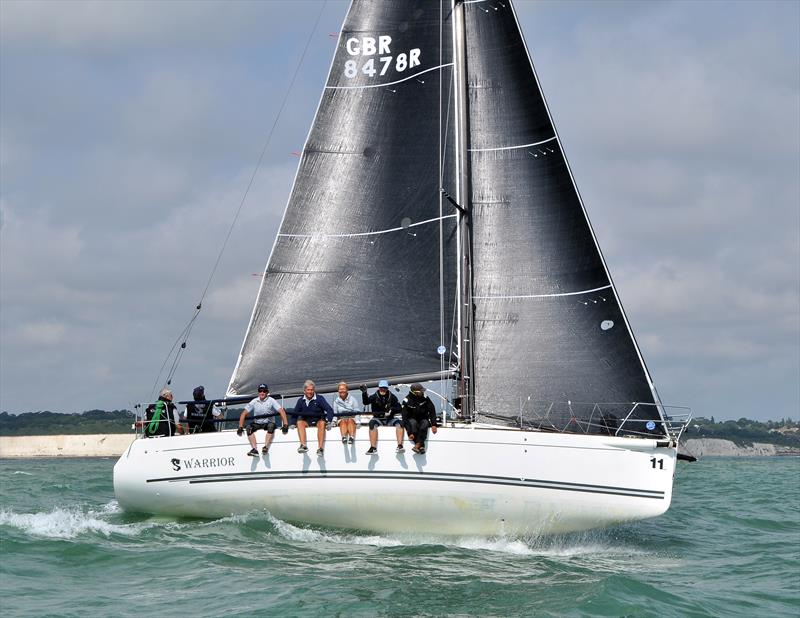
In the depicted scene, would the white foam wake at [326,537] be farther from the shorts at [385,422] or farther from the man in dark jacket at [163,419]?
the man in dark jacket at [163,419]

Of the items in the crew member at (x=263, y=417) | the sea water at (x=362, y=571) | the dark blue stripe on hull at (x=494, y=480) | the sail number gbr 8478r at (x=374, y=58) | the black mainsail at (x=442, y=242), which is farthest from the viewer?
the sail number gbr 8478r at (x=374, y=58)

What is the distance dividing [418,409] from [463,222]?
3.65m

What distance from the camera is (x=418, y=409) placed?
15180mm

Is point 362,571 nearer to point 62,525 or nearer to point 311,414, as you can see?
point 311,414

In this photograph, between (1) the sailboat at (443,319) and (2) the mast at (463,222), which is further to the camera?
(2) the mast at (463,222)

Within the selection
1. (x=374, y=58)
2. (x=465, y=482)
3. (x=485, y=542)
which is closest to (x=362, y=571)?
(x=465, y=482)

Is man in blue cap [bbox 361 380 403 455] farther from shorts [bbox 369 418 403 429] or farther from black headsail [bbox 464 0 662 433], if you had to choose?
black headsail [bbox 464 0 662 433]

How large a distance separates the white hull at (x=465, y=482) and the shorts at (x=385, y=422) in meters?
0.21

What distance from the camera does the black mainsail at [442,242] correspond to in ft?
53.8

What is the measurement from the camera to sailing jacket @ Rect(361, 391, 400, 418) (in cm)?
1584

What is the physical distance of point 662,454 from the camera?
1491cm

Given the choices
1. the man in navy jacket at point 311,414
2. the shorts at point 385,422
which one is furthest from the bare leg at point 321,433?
the shorts at point 385,422

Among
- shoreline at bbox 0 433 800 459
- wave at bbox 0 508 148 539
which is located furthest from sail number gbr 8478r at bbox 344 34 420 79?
shoreline at bbox 0 433 800 459

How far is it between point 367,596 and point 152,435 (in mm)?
7489
